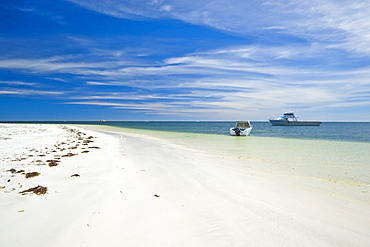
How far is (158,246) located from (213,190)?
309cm

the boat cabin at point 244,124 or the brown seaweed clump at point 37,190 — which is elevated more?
the boat cabin at point 244,124

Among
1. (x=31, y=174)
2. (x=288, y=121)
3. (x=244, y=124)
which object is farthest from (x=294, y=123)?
(x=31, y=174)

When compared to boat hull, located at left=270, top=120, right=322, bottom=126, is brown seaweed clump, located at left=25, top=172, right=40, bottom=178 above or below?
below

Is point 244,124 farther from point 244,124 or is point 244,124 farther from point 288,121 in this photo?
point 288,121

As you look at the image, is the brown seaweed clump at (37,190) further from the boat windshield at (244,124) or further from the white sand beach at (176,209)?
the boat windshield at (244,124)

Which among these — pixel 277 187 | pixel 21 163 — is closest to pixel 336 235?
pixel 277 187

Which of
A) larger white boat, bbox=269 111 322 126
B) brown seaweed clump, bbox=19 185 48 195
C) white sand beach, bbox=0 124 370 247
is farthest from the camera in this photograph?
larger white boat, bbox=269 111 322 126

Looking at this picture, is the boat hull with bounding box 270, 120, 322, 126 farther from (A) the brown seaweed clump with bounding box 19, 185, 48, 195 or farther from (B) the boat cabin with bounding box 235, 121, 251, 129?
(A) the brown seaweed clump with bounding box 19, 185, 48, 195

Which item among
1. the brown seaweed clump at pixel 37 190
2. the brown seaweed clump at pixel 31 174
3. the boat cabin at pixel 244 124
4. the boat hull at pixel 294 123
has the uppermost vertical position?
the boat hull at pixel 294 123

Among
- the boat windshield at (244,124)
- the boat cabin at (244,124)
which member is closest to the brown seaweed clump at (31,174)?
the boat cabin at (244,124)

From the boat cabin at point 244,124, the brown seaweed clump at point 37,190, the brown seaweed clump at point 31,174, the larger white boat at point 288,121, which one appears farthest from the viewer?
the larger white boat at point 288,121

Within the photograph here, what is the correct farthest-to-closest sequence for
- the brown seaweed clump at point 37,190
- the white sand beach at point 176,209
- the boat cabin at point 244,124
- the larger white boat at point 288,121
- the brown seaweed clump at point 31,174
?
the larger white boat at point 288,121
the boat cabin at point 244,124
the brown seaweed clump at point 31,174
the brown seaweed clump at point 37,190
the white sand beach at point 176,209

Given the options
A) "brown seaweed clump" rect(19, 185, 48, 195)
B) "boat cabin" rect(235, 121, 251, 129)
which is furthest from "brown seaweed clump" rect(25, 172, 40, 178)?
"boat cabin" rect(235, 121, 251, 129)

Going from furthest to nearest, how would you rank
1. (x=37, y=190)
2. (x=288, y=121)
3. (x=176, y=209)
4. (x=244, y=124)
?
(x=288, y=121) → (x=244, y=124) → (x=37, y=190) → (x=176, y=209)
